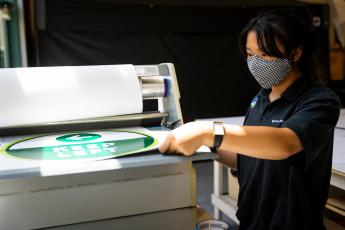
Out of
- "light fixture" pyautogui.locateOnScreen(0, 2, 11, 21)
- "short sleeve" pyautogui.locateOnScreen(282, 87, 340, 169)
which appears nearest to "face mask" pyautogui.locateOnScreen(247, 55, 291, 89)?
"short sleeve" pyautogui.locateOnScreen(282, 87, 340, 169)

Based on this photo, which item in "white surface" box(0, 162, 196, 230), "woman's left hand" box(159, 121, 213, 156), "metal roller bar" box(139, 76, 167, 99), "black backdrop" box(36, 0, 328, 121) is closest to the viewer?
"woman's left hand" box(159, 121, 213, 156)

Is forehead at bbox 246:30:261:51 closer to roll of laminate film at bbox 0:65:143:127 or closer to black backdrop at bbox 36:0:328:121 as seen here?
roll of laminate film at bbox 0:65:143:127

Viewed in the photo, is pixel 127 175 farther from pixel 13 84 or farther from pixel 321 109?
pixel 321 109

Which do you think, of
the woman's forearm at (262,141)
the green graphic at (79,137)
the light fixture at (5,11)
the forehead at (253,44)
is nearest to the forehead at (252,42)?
the forehead at (253,44)

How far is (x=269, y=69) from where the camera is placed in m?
1.01

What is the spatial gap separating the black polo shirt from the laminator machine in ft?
0.68

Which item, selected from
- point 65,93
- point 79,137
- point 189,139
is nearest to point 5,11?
point 65,93

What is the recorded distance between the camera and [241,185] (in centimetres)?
116

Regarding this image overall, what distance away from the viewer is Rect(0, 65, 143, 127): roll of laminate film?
101cm

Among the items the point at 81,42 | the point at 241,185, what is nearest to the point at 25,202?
→ the point at 241,185

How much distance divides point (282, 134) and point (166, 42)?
3219 mm

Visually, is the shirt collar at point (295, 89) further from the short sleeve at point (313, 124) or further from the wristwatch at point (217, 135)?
the wristwatch at point (217, 135)

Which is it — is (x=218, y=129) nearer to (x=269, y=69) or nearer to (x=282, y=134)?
(x=282, y=134)

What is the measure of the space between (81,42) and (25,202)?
9.53 feet
